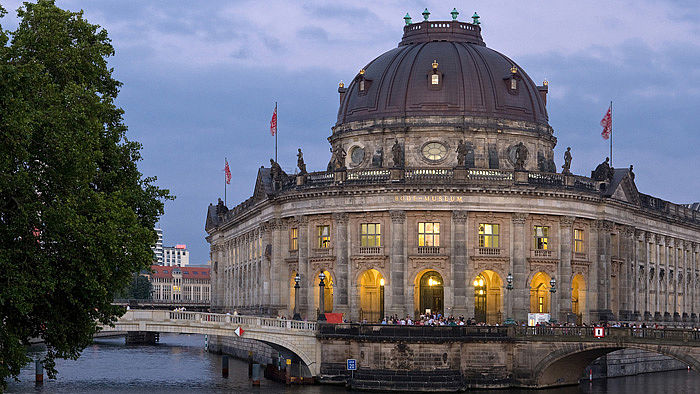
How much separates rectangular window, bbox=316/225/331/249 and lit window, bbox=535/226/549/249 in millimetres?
15596

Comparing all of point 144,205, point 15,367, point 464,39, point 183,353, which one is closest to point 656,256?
point 464,39

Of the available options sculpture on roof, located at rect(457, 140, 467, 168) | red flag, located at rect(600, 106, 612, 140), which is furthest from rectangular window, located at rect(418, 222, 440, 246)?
red flag, located at rect(600, 106, 612, 140)

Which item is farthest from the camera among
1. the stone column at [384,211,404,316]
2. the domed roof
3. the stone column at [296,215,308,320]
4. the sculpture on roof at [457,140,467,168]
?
the domed roof

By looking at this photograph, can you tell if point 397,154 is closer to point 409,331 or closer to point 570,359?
point 409,331

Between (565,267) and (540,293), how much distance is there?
11.5 feet

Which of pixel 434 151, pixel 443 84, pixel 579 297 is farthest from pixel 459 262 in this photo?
pixel 443 84

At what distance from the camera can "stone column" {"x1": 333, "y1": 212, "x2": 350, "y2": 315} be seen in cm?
8469

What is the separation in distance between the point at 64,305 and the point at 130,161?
8041 mm

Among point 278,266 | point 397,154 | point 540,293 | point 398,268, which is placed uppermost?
point 397,154

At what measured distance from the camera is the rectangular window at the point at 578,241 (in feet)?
287

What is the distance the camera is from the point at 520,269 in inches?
3307

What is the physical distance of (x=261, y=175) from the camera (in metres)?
96.7

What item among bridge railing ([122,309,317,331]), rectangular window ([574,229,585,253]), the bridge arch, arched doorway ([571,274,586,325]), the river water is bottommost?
the river water

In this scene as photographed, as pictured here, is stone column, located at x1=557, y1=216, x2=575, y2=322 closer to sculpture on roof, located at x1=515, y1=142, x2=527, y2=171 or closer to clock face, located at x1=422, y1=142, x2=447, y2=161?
sculpture on roof, located at x1=515, y1=142, x2=527, y2=171
